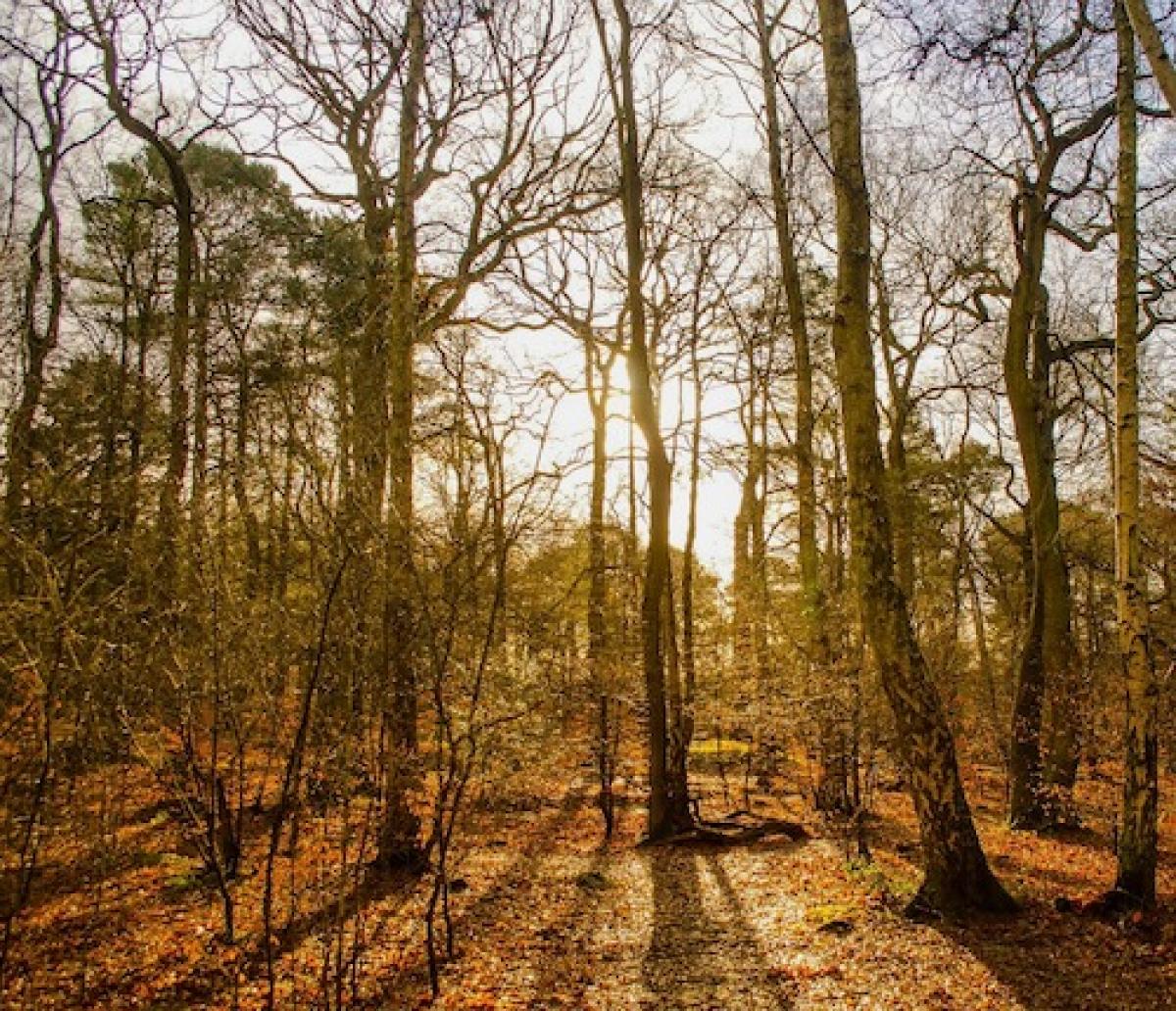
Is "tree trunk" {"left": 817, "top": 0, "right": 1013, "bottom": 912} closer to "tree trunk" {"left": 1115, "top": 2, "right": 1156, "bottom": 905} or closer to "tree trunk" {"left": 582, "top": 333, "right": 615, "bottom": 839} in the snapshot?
"tree trunk" {"left": 1115, "top": 2, "right": 1156, "bottom": 905}

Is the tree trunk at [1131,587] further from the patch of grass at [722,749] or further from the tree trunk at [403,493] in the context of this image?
the patch of grass at [722,749]

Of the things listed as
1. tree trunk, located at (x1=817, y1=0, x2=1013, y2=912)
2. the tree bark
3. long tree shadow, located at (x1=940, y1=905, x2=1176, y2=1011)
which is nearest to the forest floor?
long tree shadow, located at (x1=940, y1=905, x2=1176, y2=1011)

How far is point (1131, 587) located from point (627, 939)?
15.1 feet

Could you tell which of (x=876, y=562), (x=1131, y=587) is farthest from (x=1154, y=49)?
(x=876, y=562)

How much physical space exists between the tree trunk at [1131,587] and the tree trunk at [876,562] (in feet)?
3.25

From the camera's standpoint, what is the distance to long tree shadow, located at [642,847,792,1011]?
212 inches

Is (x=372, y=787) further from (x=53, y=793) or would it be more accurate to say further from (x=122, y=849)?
(x=122, y=849)

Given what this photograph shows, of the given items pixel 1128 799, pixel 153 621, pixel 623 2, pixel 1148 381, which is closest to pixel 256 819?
pixel 153 621

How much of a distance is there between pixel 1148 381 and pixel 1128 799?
11.1m

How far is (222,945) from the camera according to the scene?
628 cm

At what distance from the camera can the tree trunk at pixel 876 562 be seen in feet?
20.1

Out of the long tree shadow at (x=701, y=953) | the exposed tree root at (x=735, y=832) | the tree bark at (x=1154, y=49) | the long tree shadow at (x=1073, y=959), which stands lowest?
the exposed tree root at (x=735, y=832)

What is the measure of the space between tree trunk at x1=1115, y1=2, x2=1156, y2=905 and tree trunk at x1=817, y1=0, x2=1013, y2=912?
3.25ft

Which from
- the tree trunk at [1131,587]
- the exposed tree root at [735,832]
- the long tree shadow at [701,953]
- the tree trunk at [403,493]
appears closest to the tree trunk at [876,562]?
the tree trunk at [1131,587]
